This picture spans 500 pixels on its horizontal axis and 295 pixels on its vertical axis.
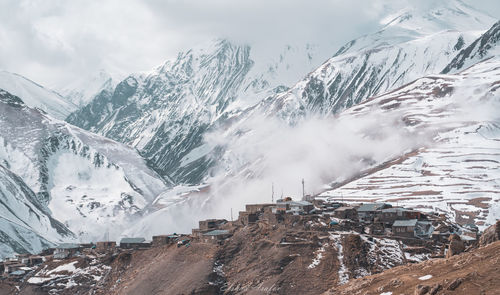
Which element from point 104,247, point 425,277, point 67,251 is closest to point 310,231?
point 425,277

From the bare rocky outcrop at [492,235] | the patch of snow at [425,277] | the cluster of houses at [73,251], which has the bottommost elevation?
the patch of snow at [425,277]

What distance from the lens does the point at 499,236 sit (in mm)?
67062

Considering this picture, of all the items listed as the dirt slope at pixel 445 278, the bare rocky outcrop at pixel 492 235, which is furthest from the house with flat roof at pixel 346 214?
the bare rocky outcrop at pixel 492 235

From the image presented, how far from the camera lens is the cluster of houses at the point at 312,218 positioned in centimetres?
11762

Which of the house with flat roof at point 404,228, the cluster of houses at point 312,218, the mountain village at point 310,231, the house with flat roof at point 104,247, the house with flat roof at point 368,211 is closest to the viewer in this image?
the mountain village at point 310,231

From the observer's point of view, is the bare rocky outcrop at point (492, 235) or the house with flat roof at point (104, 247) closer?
the bare rocky outcrop at point (492, 235)

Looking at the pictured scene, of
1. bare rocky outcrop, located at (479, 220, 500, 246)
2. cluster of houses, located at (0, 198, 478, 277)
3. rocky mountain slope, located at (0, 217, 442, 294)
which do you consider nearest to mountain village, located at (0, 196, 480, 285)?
cluster of houses, located at (0, 198, 478, 277)

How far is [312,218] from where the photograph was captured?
12362 cm

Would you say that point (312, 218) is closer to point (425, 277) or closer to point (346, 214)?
point (346, 214)

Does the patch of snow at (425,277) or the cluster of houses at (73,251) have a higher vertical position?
the cluster of houses at (73,251)

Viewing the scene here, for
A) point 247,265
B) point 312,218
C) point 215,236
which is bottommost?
point 247,265

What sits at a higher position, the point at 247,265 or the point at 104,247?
the point at 104,247

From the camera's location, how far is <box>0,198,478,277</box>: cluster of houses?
386 feet

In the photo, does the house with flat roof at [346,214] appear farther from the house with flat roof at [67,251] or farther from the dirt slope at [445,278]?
the house with flat roof at [67,251]
